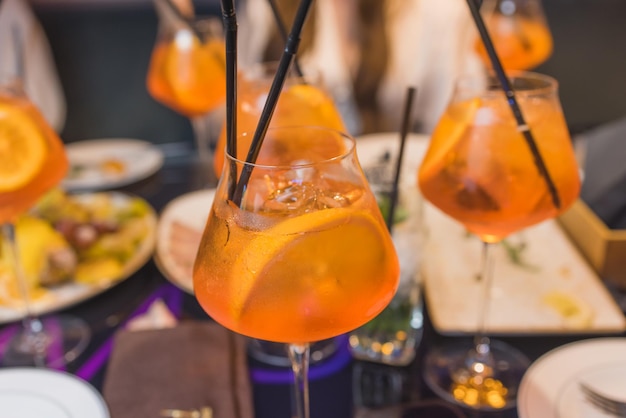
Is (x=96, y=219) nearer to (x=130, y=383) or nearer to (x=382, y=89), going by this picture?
(x=130, y=383)

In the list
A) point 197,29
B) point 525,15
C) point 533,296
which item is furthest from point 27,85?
point 533,296

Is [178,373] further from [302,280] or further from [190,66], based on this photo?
[190,66]

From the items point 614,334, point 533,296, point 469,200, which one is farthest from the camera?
point 533,296

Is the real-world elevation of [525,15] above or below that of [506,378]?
above

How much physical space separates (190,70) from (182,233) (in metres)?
0.50

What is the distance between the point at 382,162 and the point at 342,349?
0.30 metres

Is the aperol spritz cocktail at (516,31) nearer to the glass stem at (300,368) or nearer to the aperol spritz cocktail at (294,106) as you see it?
the aperol spritz cocktail at (294,106)

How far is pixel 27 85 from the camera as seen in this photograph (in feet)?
7.84

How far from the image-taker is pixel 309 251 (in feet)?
1.92

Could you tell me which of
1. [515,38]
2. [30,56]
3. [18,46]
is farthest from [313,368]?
[30,56]

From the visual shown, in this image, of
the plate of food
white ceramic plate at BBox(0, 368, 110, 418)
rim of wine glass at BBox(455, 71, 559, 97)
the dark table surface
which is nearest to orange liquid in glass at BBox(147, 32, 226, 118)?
the plate of food

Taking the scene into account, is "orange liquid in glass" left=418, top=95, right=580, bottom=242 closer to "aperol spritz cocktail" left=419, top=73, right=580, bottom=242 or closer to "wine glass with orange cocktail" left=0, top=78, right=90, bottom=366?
"aperol spritz cocktail" left=419, top=73, right=580, bottom=242

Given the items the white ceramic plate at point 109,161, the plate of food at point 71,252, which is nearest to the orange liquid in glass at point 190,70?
the white ceramic plate at point 109,161

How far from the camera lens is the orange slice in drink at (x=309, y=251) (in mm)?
586
